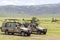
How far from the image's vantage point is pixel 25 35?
31766 millimetres

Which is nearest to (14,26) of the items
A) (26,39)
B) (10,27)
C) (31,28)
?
(10,27)

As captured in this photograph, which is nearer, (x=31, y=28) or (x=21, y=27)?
(x=21, y=27)

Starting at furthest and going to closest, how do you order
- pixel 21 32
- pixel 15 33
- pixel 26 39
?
pixel 15 33 → pixel 21 32 → pixel 26 39

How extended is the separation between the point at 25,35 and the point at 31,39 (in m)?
4.36

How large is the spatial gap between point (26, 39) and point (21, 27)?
4.23 meters

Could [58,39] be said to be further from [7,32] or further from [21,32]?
[7,32]

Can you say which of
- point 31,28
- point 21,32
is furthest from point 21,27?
point 31,28

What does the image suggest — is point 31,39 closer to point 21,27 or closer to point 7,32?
point 21,27

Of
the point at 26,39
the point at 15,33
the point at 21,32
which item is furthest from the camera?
the point at 15,33

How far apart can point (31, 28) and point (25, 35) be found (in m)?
2.85

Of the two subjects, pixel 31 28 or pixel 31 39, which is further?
pixel 31 28

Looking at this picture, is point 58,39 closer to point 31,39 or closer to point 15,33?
point 31,39

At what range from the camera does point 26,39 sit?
27359 mm

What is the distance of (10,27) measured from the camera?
32.5 m
